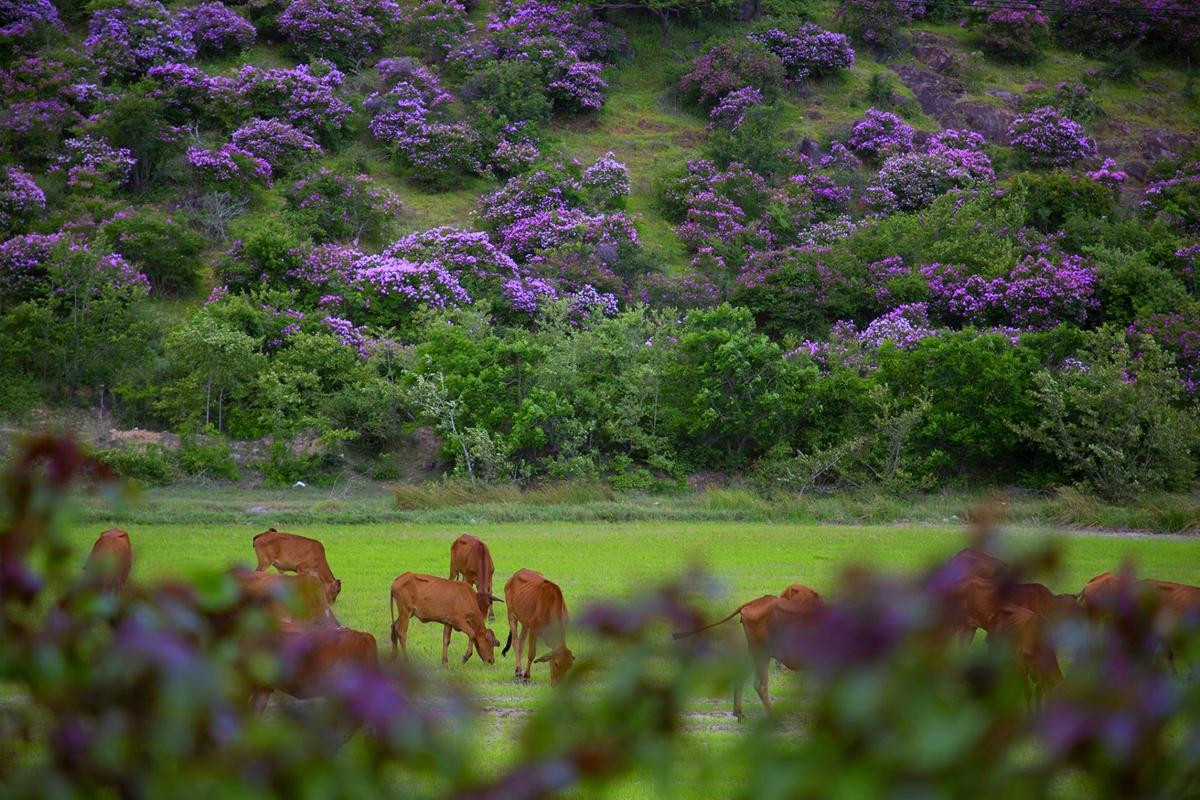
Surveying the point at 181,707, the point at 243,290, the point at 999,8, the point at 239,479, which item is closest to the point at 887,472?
the point at 239,479

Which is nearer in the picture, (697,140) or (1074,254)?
(1074,254)

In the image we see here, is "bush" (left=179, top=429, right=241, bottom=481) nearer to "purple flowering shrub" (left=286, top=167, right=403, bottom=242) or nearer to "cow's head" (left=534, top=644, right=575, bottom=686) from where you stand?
"purple flowering shrub" (left=286, top=167, right=403, bottom=242)

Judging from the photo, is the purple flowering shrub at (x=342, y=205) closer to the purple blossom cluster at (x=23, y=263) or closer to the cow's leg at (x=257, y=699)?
the purple blossom cluster at (x=23, y=263)

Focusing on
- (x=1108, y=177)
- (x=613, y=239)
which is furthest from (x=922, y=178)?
(x=613, y=239)

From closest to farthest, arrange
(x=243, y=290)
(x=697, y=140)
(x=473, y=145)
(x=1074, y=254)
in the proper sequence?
(x=243, y=290) → (x=1074, y=254) → (x=473, y=145) → (x=697, y=140)

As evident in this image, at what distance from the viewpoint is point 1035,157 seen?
152 ft

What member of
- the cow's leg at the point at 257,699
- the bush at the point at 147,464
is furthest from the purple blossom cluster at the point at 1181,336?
the cow's leg at the point at 257,699

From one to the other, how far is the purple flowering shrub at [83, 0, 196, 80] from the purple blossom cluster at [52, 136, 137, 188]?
238 inches

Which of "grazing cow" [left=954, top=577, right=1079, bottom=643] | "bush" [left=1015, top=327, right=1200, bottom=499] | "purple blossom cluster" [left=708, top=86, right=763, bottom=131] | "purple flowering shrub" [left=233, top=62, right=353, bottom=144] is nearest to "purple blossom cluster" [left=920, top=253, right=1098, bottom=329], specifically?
"bush" [left=1015, top=327, right=1200, bottom=499]

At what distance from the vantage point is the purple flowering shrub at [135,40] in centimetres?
4316

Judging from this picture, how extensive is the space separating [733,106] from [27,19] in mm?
28885

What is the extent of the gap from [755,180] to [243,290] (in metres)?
20.4

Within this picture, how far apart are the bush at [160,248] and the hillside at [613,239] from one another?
109 millimetres

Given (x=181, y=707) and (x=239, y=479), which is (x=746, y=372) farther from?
(x=181, y=707)
